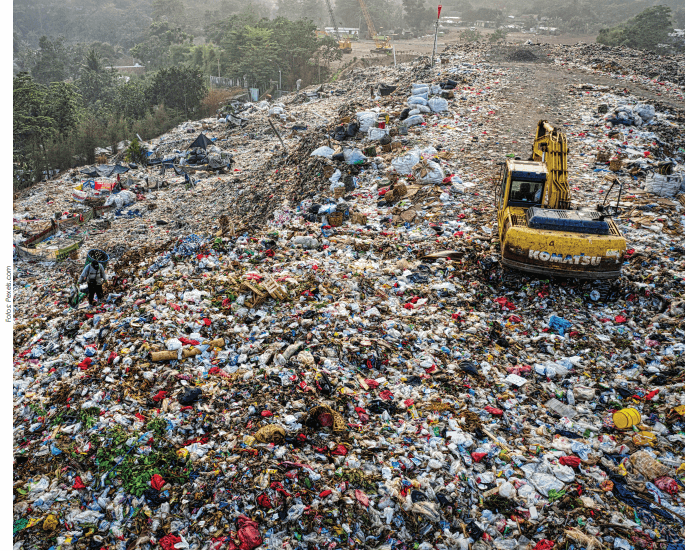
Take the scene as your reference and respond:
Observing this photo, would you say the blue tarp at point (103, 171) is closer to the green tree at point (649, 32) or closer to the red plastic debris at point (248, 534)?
the red plastic debris at point (248, 534)

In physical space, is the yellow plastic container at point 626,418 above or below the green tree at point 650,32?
below

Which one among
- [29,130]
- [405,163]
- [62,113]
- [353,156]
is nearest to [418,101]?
[353,156]

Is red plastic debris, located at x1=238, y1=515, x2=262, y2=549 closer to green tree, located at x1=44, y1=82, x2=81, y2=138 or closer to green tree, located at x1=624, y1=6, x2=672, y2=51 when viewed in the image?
green tree, located at x1=44, y1=82, x2=81, y2=138

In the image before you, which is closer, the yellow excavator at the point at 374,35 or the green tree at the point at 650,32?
the green tree at the point at 650,32

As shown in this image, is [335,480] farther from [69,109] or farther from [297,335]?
[69,109]

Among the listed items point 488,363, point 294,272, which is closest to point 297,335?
point 294,272

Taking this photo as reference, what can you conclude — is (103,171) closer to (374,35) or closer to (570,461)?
(570,461)

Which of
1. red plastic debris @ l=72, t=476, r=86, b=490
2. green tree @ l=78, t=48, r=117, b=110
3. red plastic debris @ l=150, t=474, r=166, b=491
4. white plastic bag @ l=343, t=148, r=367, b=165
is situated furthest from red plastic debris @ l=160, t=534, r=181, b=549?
green tree @ l=78, t=48, r=117, b=110

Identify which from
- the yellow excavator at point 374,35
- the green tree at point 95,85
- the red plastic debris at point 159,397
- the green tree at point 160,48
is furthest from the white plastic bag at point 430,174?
the green tree at point 160,48
